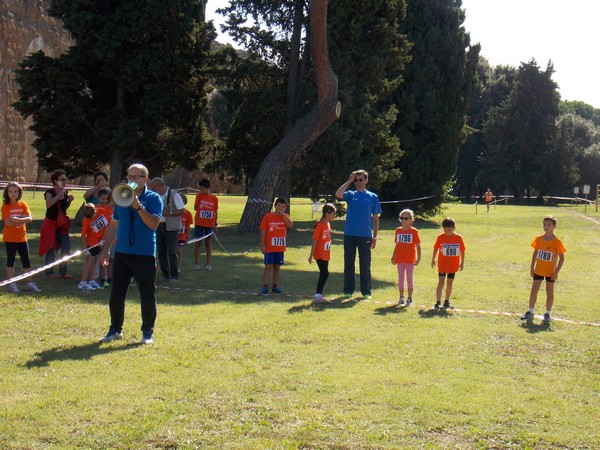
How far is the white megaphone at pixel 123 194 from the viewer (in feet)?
24.1

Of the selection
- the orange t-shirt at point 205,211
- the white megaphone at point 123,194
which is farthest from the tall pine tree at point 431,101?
the white megaphone at point 123,194

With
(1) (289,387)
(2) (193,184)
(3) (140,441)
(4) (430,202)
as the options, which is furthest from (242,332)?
(2) (193,184)

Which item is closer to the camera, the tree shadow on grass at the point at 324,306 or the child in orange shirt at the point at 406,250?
the tree shadow on grass at the point at 324,306

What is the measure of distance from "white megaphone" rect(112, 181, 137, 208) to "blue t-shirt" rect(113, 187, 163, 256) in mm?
321

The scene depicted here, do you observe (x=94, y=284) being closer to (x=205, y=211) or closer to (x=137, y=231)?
(x=205, y=211)

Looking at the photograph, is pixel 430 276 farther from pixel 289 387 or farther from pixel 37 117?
pixel 37 117

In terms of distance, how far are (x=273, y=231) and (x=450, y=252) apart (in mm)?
2777

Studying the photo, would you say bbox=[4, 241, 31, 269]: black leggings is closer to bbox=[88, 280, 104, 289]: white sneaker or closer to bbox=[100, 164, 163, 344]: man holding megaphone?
bbox=[88, 280, 104, 289]: white sneaker

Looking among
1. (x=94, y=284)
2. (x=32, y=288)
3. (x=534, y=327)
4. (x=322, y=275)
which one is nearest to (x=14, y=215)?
(x=32, y=288)

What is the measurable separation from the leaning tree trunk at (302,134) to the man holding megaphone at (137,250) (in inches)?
604

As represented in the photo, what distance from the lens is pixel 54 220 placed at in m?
12.2

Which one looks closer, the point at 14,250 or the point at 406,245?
the point at 14,250

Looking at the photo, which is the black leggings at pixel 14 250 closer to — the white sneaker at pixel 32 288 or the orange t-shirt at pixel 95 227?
the white sneaker at pixel 32 288

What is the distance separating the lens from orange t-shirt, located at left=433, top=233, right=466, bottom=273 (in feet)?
36.1
